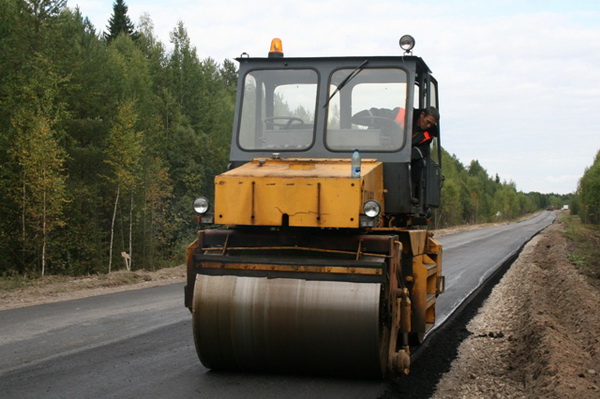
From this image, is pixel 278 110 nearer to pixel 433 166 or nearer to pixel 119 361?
pixel 433 166

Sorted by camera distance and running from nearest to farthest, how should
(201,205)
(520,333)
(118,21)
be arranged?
(201,205) → (520,333) → (118,21)

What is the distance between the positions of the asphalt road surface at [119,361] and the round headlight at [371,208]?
1.45m

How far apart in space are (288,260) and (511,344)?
4.03 metres

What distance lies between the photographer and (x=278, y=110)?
7277mm

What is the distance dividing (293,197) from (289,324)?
1.06 metres

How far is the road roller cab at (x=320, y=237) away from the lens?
19.1ft

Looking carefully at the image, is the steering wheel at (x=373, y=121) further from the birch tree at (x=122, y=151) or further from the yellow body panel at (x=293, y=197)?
the birch tree at (x=122, y=151)

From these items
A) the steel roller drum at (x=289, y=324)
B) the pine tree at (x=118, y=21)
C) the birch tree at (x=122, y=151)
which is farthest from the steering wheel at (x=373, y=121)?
the pine tree at (x=118, y=21)

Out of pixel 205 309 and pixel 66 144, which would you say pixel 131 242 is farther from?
pixel 205 309

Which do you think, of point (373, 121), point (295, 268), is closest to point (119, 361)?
point (295, 268)

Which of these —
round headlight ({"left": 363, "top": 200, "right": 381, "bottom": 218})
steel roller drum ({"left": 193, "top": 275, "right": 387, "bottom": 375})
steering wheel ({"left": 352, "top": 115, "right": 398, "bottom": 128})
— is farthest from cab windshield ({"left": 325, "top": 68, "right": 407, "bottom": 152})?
steel roller drum ({"left": 193, "top": 275, "right": 387, "bottom": 375})

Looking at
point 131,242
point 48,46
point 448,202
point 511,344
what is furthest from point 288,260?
point 448,202

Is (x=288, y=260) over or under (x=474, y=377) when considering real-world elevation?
over

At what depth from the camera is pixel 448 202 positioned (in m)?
80.8
